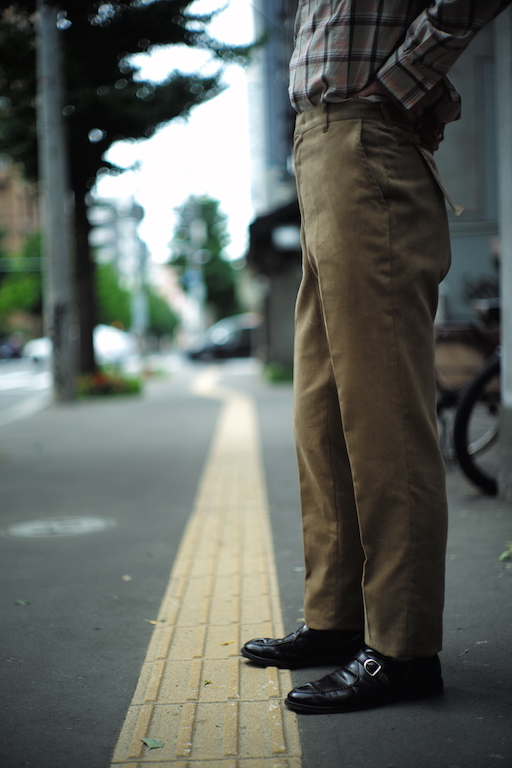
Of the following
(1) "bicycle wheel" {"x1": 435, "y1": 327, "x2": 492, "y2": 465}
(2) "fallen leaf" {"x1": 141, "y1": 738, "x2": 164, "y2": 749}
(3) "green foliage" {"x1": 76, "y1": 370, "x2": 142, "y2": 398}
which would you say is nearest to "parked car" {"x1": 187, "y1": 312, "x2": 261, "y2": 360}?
(3) "green foliage" {"x1": 76, "y1": 370, "x2": 142, "y2": 398}

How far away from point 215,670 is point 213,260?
71.0 metres

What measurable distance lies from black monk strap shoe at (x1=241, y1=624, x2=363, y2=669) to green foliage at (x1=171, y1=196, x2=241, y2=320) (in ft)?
220

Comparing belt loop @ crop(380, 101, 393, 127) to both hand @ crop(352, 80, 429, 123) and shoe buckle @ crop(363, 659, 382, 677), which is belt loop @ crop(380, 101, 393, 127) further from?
shoe buckle @ crop(363, 659, 382, 677)

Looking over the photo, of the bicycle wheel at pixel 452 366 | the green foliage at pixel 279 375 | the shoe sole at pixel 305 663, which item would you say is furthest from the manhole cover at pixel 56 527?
the green foliage at pixel 279 375

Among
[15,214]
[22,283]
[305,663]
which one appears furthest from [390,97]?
[15,214]

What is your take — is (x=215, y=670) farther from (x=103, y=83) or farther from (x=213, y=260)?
(x=213, y=260)

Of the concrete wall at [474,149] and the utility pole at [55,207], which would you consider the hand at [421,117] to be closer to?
the concrete wall at [474,149]

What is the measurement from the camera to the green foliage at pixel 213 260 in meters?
70.5

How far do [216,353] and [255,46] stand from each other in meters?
24.3

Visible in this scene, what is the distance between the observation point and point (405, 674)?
2031 millimetres

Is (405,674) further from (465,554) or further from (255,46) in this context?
(255,46)

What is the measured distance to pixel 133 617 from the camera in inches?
113

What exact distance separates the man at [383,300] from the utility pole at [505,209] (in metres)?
2.15

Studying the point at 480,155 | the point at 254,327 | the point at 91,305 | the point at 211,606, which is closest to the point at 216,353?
the point at 254,327
